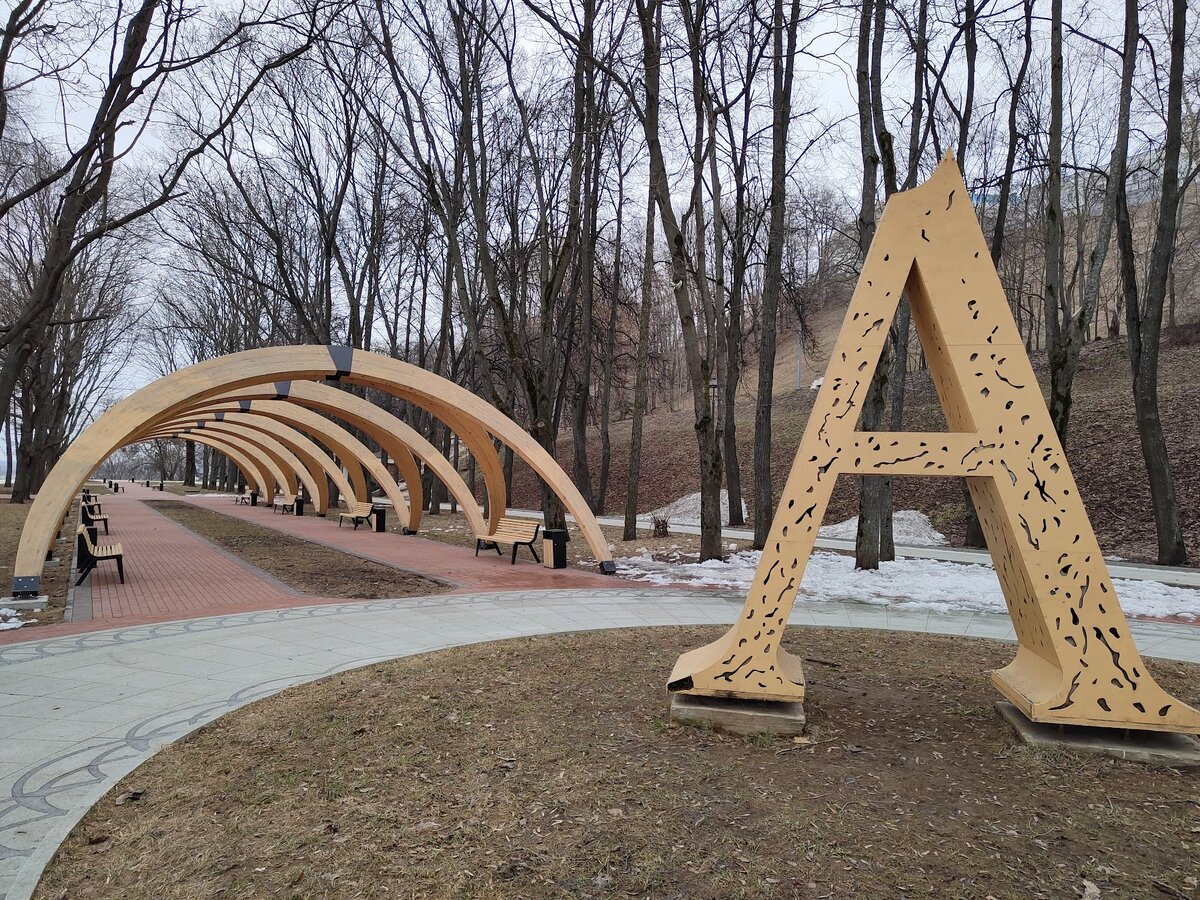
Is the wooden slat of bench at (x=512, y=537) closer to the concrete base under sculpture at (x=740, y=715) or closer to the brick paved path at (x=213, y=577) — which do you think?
the brick paved path at (x=213, y=577)

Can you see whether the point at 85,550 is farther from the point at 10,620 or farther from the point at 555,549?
the point at 555,549

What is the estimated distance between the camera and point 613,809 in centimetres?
315

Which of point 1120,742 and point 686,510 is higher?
point 686,510

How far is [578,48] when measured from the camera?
1042cm

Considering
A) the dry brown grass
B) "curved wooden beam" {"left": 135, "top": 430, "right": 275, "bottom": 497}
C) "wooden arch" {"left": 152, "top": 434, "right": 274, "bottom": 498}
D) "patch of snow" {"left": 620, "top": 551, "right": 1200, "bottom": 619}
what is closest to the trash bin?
"patch of snow" {"left": 620, "top": 551, "right": 1200, "bottom": 619}

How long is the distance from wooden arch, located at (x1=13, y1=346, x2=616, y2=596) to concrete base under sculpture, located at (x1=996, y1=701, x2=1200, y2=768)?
773 cm

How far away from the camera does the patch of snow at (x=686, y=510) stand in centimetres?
2106

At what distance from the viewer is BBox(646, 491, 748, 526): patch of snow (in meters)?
21.1

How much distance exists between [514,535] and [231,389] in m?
5.28

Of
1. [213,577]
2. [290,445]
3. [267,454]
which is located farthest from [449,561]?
[267,454]

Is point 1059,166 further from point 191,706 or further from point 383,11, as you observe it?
point 191,706

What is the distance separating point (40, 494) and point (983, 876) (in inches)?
406

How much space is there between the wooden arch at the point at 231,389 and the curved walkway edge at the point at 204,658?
8.79 feet

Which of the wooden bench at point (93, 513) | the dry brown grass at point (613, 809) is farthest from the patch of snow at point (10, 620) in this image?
the wooden bench at point (93, 513)
